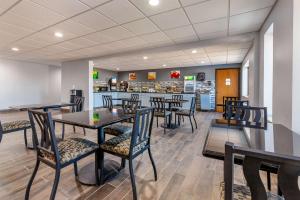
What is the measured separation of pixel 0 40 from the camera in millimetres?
3928

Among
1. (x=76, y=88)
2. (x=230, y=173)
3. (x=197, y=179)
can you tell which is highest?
(x=76, y=88)

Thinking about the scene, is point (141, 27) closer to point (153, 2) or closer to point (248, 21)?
point (153, 2)

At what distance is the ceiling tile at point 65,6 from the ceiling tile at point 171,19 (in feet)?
3.75

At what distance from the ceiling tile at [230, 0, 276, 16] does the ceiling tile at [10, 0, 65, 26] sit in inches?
108

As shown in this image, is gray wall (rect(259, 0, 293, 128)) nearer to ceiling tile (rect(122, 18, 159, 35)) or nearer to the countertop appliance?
ceiling tile (rect(122, 18, 159, 35))

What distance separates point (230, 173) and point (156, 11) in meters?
2.45

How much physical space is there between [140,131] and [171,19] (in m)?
2.07

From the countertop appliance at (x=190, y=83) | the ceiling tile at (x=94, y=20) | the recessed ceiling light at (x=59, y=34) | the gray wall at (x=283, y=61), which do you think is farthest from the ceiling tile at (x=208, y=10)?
the countertop appliance at (x=190, y=83)

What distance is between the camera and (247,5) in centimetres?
221

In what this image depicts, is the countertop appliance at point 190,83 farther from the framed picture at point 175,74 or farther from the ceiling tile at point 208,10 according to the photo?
the ceiling tile at point 208,10

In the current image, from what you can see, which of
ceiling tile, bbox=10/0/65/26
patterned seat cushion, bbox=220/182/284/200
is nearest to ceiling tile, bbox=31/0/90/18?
ceiling tile, bbox=10/0/65/26

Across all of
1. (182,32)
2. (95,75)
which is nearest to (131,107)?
(182,32)

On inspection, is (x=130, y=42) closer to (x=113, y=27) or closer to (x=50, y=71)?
(x=113, y=27)

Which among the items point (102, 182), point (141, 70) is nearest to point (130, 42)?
point (102, 182)
